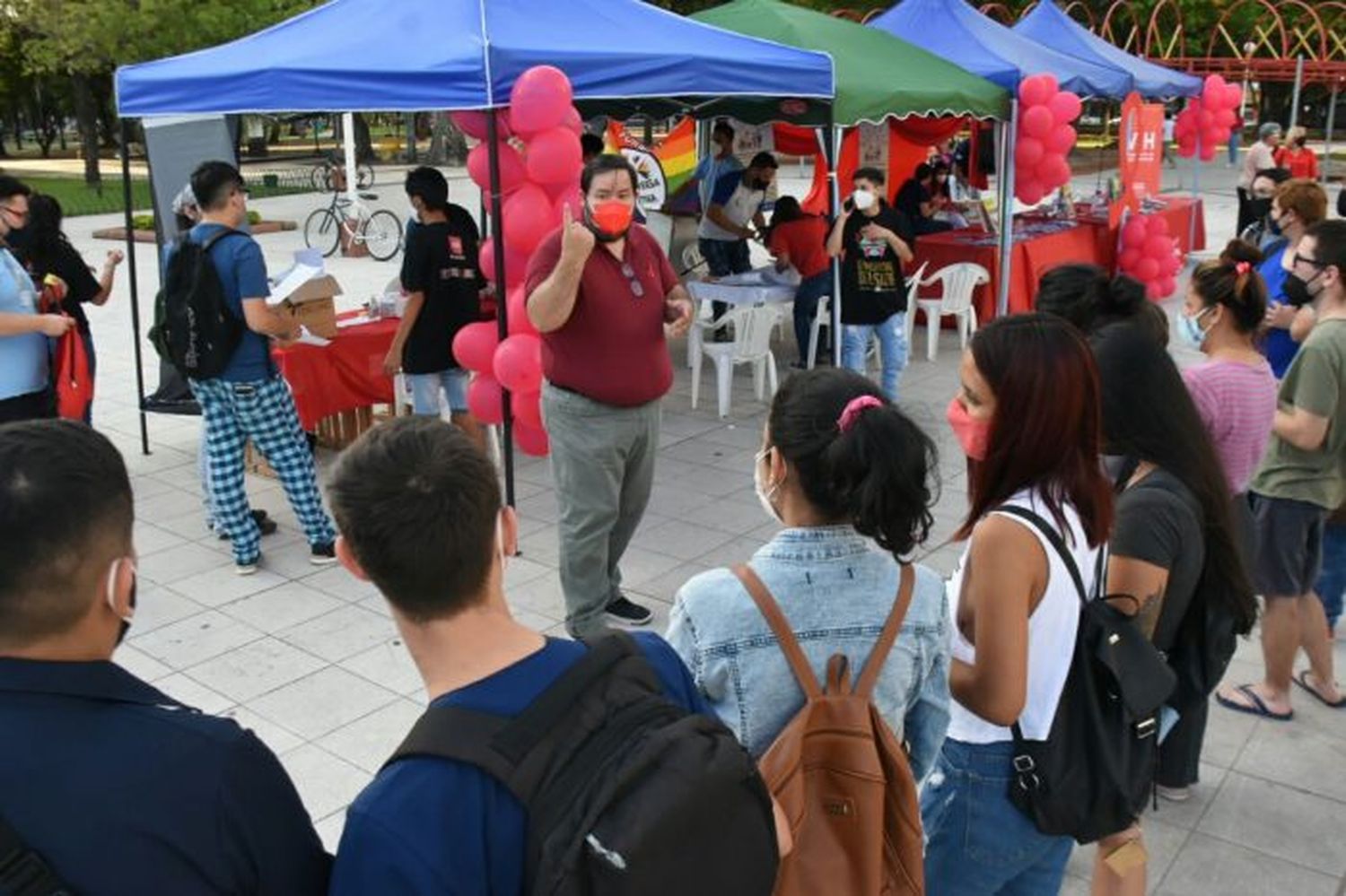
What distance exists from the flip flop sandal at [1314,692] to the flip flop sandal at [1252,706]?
0.02 meters

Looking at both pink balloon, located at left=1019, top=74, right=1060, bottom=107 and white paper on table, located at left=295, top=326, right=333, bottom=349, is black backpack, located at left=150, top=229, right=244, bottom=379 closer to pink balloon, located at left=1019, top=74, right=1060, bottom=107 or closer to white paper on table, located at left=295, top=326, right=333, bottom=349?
white paper on table, located at left=295, top=326, right=333, bottom=349

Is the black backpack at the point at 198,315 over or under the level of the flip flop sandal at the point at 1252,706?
over

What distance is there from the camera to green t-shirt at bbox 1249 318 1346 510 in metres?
3.30

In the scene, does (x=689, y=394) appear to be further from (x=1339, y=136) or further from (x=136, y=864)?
(x=1339, y=136)

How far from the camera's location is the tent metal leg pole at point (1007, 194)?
9.06 metres

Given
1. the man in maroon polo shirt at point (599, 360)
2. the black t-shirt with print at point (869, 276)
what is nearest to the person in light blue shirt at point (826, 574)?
the man in maroon polo shirt at point (599, 360)

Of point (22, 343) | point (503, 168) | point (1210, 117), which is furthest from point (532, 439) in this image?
point (1210, 117)

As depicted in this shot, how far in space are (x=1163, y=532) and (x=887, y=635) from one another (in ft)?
2.77

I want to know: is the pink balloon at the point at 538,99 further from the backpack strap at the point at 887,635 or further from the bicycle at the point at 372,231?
the bicycle at the point at 372,231

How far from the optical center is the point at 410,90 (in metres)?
4.90

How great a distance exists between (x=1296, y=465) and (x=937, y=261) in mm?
6894

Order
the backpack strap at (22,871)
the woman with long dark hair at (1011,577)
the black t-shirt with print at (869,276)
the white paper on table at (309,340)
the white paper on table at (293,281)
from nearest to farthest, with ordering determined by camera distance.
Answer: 1. the backpack strap at (22,871)
2. the woman with long dark hair at (1011,577)
3. the white paper on table at (293,281)
4. the white paper on table at (309,340)
5. the black t-shirt with print at (869,276)

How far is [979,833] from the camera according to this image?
2102mm

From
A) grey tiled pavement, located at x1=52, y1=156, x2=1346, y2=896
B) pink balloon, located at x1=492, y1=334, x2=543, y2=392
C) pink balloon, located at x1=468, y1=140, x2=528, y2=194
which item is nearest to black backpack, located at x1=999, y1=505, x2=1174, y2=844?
grey tiled pavement, located at x1=52, y1=156, x2=1346, y2=896
